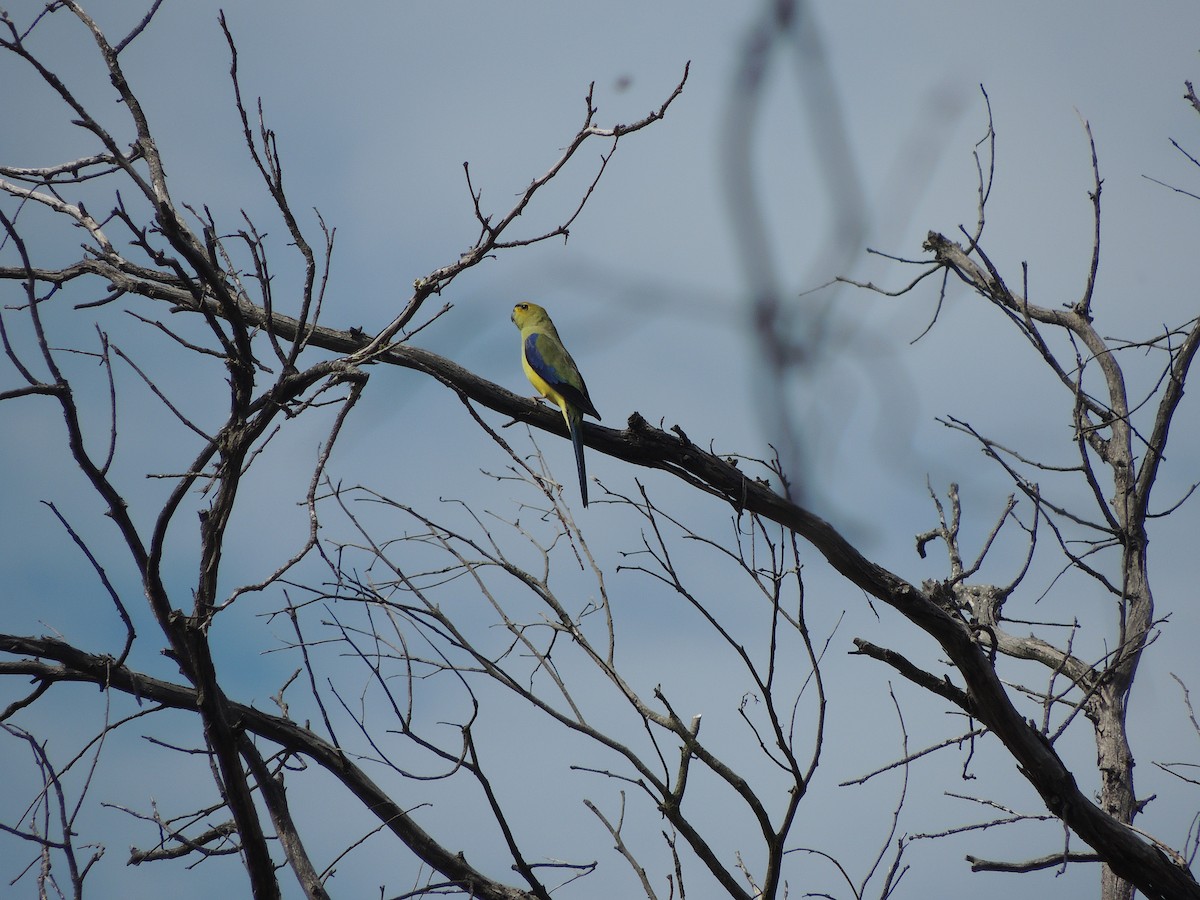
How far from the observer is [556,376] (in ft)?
20.3

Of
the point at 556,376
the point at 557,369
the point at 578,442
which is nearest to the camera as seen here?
the point at 578,442

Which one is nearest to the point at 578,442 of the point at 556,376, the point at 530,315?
the point at 556,376

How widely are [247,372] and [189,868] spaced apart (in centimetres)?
208

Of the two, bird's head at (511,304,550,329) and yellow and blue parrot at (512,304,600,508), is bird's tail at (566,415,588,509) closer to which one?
yellow and blue parrot at (512,304,600,508)

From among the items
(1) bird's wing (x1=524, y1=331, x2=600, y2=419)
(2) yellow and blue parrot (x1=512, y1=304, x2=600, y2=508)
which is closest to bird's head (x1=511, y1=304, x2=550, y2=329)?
(2) yellow and blue parrot (x1=512, y1=304, x2=600, y2=508)

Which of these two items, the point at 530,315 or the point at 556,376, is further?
the point at 530,315

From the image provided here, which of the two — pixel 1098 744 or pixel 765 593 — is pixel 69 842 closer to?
pixel 765 593

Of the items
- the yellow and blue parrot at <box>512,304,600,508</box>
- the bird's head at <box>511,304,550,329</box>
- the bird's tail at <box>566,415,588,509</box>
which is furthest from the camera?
the bird's head at <box>511,304,550,329</box>

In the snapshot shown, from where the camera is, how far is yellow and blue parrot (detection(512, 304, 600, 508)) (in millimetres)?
5109

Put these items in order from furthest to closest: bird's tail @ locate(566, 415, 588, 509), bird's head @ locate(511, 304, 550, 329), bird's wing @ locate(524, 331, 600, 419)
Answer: bird's head @ locate(511, 304, 550, 329), bird's wing @ locate(524, 331, 600, 419), bird's tail @ locate(566, 415, 588, 509)

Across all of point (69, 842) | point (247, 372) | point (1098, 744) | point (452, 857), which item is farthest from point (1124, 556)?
point (69, 842)

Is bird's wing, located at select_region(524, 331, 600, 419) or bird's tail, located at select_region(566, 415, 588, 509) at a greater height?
bird's wing, located at select_region(524, 331, 600, 419)

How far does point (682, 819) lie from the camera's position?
3504 mm

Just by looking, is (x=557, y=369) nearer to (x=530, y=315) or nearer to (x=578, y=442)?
(x=578, y=442)
